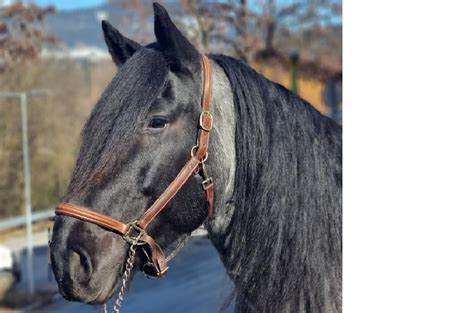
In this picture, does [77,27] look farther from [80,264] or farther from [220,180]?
[80,264]

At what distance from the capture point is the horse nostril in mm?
1574

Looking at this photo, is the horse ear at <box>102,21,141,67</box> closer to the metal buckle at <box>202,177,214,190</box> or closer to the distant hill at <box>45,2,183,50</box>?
the metal buckle at <box>202,177,214,190</box>

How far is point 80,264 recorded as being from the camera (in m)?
1.59

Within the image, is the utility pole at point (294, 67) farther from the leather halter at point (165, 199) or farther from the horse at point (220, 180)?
the leather halter at point (165, 199)

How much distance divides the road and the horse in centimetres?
33

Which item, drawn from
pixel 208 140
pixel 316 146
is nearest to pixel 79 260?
pixel 208 140

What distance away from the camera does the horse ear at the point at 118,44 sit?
6.20 feet

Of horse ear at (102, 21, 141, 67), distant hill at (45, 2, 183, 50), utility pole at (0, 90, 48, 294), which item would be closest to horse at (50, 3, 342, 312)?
horse ear at (102, 21, 141, 67)

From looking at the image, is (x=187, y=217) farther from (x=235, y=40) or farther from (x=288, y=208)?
(x=235, y=40)

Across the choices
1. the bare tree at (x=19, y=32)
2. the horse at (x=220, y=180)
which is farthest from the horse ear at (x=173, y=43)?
the bare tree at (x=19, y=32)

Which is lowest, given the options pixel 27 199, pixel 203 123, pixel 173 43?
pixel 27 199

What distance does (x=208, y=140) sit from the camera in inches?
67.0

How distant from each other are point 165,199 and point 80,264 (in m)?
0.25

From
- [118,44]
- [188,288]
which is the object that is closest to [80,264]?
[118,44]
